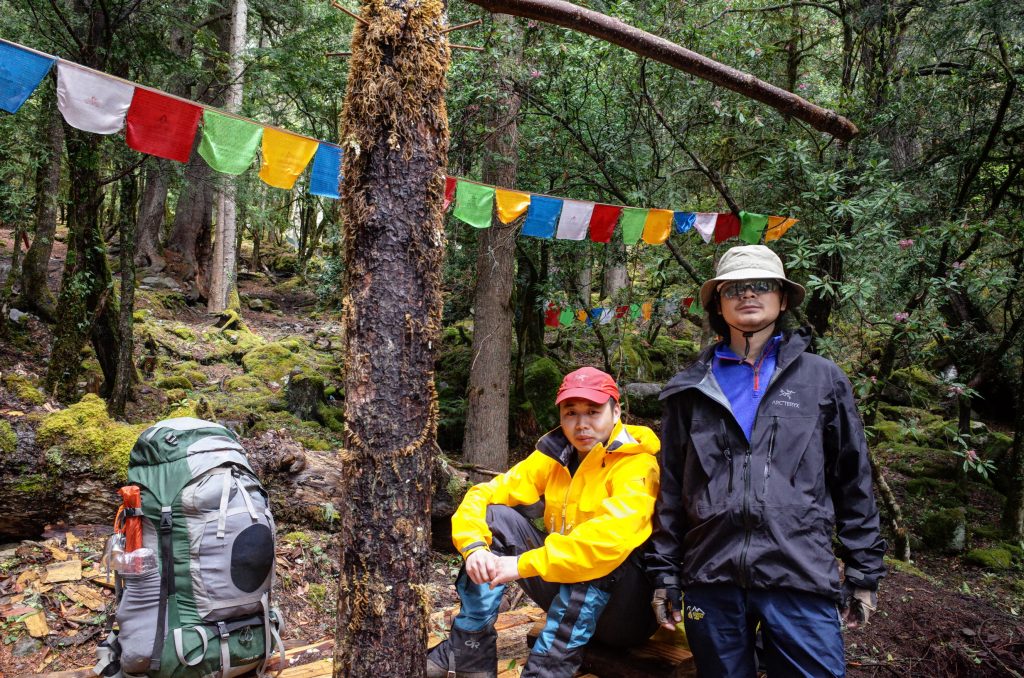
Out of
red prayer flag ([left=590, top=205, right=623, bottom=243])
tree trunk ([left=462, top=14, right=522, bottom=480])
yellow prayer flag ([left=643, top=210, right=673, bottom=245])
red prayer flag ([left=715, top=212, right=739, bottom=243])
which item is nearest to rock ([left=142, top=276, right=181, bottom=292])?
tree trunk ([left=462, top=14, right=522, bottom=480])

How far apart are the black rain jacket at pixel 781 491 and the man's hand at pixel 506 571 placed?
0.53 m

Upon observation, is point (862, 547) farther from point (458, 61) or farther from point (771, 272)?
point (458, 61)

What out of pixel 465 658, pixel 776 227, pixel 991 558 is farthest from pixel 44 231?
pixel 991 558

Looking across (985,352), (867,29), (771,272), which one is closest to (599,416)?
(771,272)

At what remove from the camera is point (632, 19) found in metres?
6.21

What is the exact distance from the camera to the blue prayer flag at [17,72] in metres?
3.79

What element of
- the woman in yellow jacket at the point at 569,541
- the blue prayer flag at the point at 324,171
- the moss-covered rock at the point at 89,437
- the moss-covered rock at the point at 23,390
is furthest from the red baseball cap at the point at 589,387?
the moss-covered rock at the point at 23,390

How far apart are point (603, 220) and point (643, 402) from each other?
502 centimetres

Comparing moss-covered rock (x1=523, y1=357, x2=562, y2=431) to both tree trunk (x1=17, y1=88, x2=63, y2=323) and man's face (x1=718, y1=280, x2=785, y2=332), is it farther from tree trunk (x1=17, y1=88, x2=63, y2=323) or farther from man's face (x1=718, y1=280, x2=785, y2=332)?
man's face (x1=718, y1=280, x2=785, y2=332)

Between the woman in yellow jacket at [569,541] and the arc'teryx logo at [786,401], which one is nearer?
the arc'teryx logo at [786,401]

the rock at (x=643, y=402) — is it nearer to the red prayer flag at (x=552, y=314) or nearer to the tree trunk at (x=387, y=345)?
the red prayer flag at (x=552, y=314)

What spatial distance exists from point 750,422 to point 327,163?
4.22m

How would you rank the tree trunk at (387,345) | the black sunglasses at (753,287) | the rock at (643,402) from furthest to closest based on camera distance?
1. the rock at (643,402)
2. the black sunglasses at (753,287)
3. the tree trunk at (387,345)

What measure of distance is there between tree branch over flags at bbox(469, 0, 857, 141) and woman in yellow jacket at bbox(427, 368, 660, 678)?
1.34 metres
